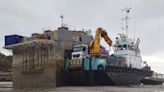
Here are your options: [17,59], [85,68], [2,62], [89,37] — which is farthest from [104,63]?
[2,62]

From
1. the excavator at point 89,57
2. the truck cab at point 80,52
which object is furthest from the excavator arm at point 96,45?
the truck cab at point 80,52

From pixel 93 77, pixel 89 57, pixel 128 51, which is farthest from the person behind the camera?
pixel 128 51

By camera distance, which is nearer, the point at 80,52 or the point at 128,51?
the point at 80,52

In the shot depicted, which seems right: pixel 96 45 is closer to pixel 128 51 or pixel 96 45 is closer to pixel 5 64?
pixel 128 51

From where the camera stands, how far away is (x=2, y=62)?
130 m

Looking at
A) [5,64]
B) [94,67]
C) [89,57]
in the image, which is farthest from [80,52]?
[5,64]

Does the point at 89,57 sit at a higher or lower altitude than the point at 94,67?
higher

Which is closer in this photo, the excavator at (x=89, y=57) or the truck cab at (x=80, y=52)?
the excavator at (x=89, y=57)

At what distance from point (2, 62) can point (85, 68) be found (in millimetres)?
70621

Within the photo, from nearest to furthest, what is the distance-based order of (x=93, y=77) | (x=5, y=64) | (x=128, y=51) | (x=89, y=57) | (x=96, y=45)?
1. (x=93, y=77)
2. (x=89, y=57)
3. (x=96, y=45)
4. (x=128, y=51)
5. (x=5, y=64)

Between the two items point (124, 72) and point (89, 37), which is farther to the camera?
point (89, 37)

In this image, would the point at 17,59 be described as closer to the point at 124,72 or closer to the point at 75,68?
the point at 75,68

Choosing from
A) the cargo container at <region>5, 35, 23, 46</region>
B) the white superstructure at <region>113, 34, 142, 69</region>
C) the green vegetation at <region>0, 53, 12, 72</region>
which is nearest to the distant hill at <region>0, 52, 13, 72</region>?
the green vegetation at <region>0, 53, 12, 72</region>

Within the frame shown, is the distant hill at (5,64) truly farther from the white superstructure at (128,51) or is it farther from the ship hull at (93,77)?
the ship hull at (93,77)
